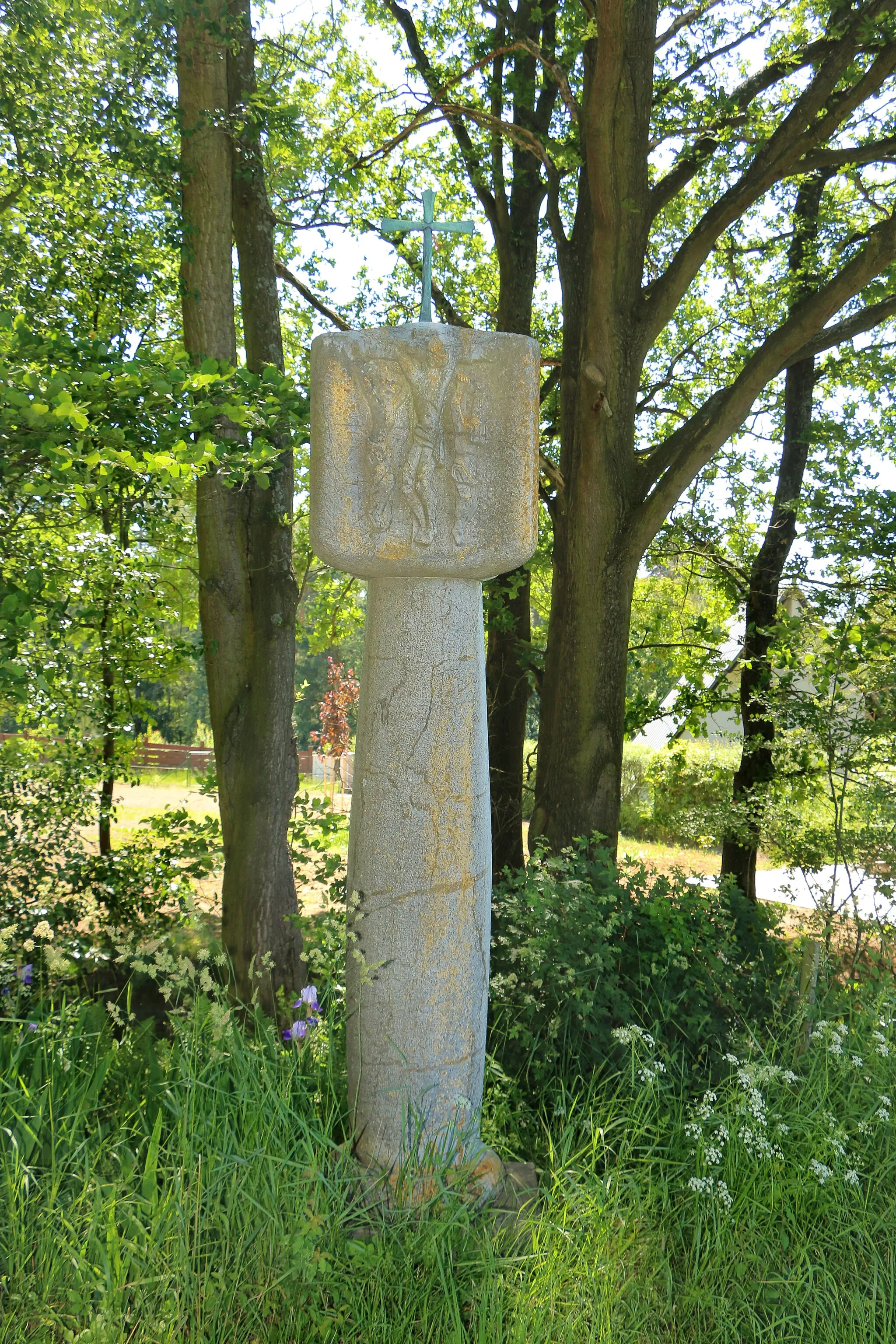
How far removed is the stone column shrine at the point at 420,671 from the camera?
2564 millimetres

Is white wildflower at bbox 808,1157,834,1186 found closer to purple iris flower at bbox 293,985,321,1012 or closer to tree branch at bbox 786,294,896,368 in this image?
purple iris flower at bbox 293,985,321,1012

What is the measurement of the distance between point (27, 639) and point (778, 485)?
7.18 m

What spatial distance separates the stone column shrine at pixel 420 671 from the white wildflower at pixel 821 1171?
93 cm

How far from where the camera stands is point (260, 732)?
17.8ft

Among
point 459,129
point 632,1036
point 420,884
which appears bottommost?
point 632,1036

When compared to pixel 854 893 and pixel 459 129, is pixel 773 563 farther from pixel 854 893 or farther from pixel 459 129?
pixel 459 129

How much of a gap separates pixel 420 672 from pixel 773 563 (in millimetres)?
6333

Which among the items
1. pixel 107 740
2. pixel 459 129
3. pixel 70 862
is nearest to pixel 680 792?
pixel 107 740

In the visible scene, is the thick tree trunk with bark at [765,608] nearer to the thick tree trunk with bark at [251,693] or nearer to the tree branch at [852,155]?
the tree branch at [852,155]

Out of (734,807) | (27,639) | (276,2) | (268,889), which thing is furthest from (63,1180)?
(276,2)

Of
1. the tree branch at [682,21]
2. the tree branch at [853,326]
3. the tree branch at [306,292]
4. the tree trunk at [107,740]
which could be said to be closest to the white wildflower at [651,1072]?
the tree trunk at [107,740]

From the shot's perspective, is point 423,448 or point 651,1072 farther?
point 651,1072

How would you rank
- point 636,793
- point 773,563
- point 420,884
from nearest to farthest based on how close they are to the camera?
point 420,884
point 773,563
point 636,793

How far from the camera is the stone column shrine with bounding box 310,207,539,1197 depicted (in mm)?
2564
